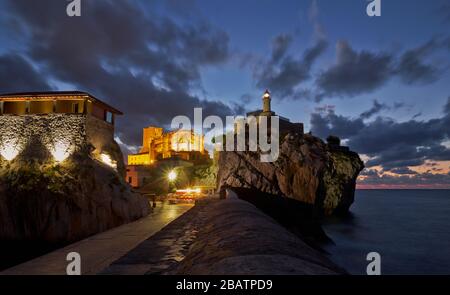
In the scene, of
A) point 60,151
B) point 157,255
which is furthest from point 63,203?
point 157,255

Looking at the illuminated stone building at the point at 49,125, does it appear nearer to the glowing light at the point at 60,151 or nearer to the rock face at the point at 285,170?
the glowing light at the point at 60,151

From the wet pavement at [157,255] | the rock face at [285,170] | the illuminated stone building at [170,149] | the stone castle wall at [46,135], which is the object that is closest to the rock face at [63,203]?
the stone castle wall at [46,135]

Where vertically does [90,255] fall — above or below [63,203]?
above

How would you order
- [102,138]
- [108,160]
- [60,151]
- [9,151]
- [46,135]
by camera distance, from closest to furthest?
1. [60,151]
2. [46,135]
3. [9,151]
4. [108,160]
5. [102,138]

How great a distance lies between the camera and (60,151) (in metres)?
26.3

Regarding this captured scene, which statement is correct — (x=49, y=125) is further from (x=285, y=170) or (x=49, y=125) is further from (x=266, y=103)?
(x=266, y=103)

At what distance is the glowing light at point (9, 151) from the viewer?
26997 mm

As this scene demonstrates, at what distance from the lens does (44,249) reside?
73.0 ft

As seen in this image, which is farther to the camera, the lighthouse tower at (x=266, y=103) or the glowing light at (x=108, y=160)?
the lighthouse tower at (x=266, y=103)

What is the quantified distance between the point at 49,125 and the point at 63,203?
8.78 m

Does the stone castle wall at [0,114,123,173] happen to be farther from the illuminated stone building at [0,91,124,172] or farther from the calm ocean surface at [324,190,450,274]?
the calm ocean surface at [324,190,450,274]

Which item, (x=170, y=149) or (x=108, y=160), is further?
(x=170, y=149)

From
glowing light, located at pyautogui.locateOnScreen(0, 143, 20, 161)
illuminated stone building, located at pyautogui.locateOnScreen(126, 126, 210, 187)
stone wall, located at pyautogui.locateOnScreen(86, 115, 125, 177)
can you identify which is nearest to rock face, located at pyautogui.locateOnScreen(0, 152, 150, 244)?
glowing light, located at pyautogui.locateOnScreen(0, 143, 20, 161)
